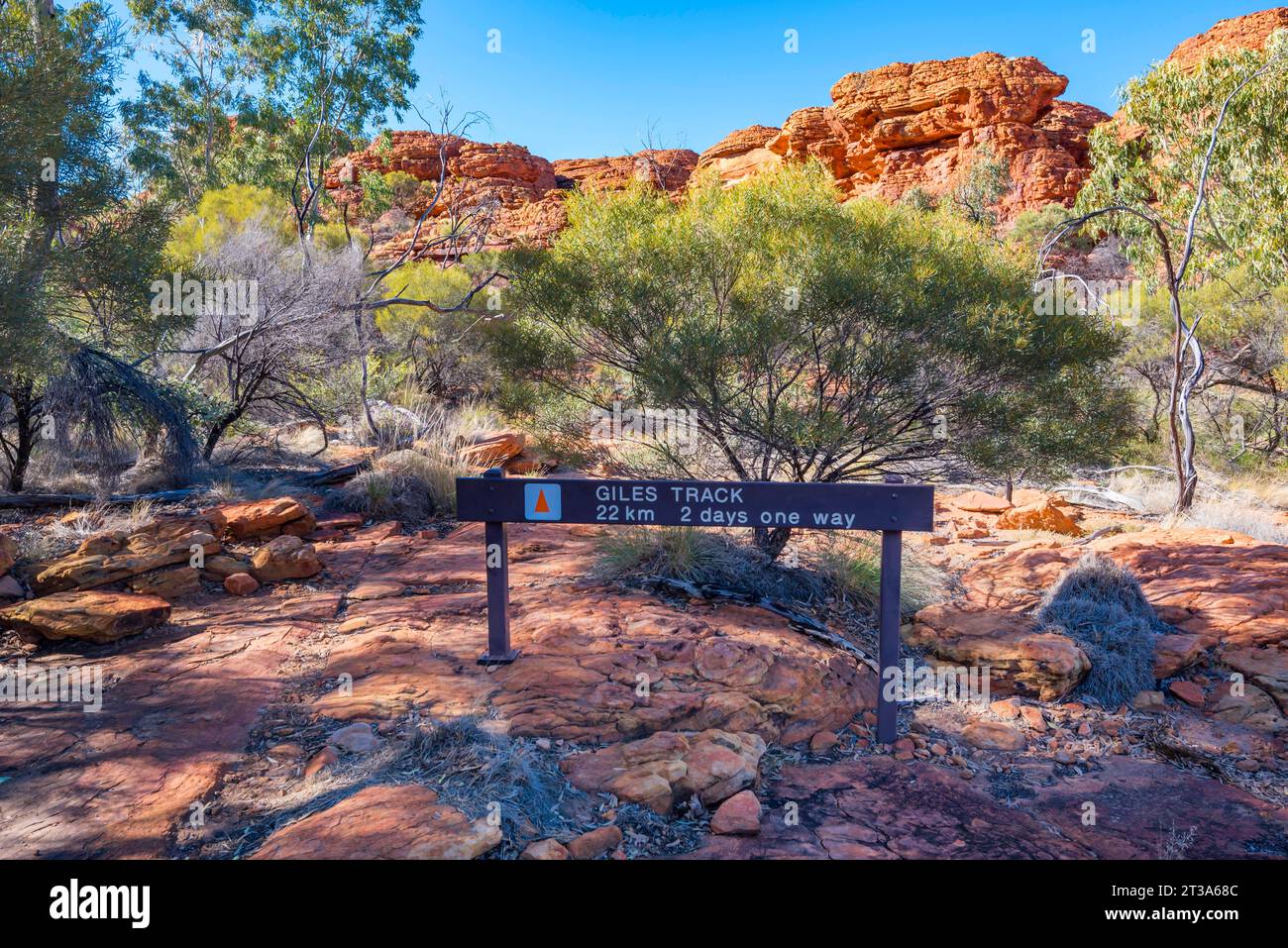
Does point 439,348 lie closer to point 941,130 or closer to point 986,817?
point 986,817

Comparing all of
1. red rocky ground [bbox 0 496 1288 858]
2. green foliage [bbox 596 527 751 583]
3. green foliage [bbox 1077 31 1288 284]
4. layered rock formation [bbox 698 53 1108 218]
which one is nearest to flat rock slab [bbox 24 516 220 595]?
red rocky ground [bbox 0 496 1288 858]

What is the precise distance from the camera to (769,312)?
5812mm

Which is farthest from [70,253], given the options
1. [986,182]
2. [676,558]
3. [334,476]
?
[986,182]

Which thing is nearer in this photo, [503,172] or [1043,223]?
Answer: [1043,223]

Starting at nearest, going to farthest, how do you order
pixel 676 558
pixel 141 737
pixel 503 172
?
pixel 141 737, pixel 676 558, pixel 503 172

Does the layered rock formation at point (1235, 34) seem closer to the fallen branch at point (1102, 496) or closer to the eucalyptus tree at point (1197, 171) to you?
the eucalyptus tree at point (1197, 171)

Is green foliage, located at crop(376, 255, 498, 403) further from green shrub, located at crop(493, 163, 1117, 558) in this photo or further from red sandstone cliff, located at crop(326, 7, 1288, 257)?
red sandstone cliff, located at crop(326, 7, 1288, 257)

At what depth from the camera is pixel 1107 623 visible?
548 cm

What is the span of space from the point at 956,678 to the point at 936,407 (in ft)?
7.13

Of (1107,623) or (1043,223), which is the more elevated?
(1043,223)

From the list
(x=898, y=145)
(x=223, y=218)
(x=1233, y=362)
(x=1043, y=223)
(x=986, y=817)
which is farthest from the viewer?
(x=898, y=145)

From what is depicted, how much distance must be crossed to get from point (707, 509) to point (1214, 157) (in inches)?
439

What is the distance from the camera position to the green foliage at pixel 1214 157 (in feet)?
33.2

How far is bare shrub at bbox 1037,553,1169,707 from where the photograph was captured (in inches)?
195
